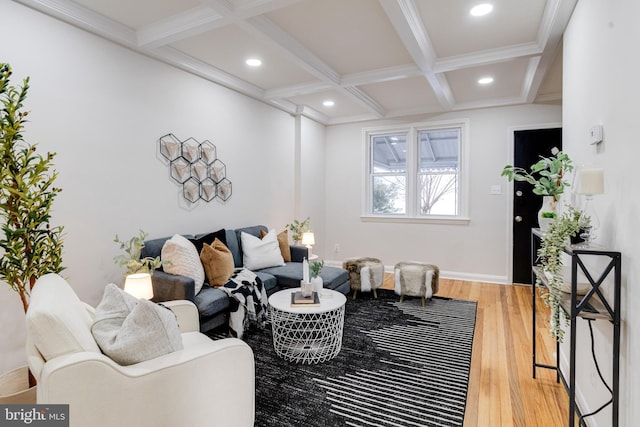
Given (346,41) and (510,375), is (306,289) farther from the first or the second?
(346,41)

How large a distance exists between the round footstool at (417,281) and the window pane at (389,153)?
7.20 feet

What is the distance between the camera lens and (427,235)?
218 inches

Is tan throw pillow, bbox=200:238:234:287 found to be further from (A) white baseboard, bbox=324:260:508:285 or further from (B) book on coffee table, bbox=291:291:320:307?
(A) white baseboard, bbox=324:260:508:285

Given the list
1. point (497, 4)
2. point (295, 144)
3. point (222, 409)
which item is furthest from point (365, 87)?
point (222, 409)

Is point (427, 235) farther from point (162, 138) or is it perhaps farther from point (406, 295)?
point (162, 138)

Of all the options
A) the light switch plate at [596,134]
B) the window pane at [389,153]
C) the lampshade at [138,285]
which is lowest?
the lampshade at [138,285]

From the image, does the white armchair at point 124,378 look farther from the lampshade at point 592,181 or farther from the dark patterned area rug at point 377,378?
the lampshade at point 592,181

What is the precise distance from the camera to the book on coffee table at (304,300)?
267 cm

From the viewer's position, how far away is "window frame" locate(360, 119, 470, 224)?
527 cm

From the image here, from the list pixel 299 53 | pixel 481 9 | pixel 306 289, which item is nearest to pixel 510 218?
pixel 481 9

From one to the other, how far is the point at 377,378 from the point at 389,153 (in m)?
4.25

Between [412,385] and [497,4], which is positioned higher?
[497,4]

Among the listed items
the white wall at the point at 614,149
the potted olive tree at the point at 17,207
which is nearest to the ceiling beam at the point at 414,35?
the white wall at the point at 614,149

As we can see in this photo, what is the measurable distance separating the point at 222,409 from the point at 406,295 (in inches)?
120
